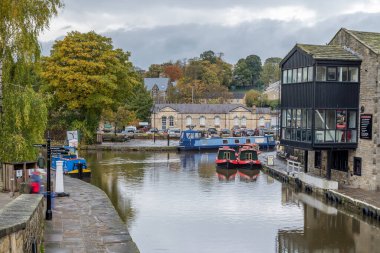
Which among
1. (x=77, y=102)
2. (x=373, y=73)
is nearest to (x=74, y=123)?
(x=77, y=102)

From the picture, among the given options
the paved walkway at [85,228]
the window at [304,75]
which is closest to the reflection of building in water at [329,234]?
the paved walkway at [85,228]

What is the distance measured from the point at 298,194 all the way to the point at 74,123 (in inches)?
1179

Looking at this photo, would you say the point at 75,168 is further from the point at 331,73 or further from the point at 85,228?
the point at 331,73

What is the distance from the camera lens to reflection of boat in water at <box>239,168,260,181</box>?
110 feet

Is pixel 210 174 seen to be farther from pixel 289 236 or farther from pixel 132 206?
pixel 289 236

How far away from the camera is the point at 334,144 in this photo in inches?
1001

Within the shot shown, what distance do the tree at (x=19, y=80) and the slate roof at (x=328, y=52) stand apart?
1285cm

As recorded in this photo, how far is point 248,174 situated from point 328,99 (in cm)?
1170

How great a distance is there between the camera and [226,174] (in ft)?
116

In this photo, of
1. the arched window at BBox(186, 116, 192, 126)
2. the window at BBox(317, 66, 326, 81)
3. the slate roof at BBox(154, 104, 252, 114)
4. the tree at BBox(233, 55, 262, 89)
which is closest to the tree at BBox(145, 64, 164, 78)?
the tree at BBox(233, 55, 262, 89)

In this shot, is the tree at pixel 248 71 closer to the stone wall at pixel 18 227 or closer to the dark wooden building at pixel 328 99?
the dark wooden building at pixel 328 99

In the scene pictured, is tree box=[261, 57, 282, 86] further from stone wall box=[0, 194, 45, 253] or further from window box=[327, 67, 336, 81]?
stone wall box=[0, 194, 45, 253]

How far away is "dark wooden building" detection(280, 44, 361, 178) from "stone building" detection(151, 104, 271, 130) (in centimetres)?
4861

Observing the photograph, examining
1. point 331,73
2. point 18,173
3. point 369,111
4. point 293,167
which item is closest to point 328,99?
point 331,73
